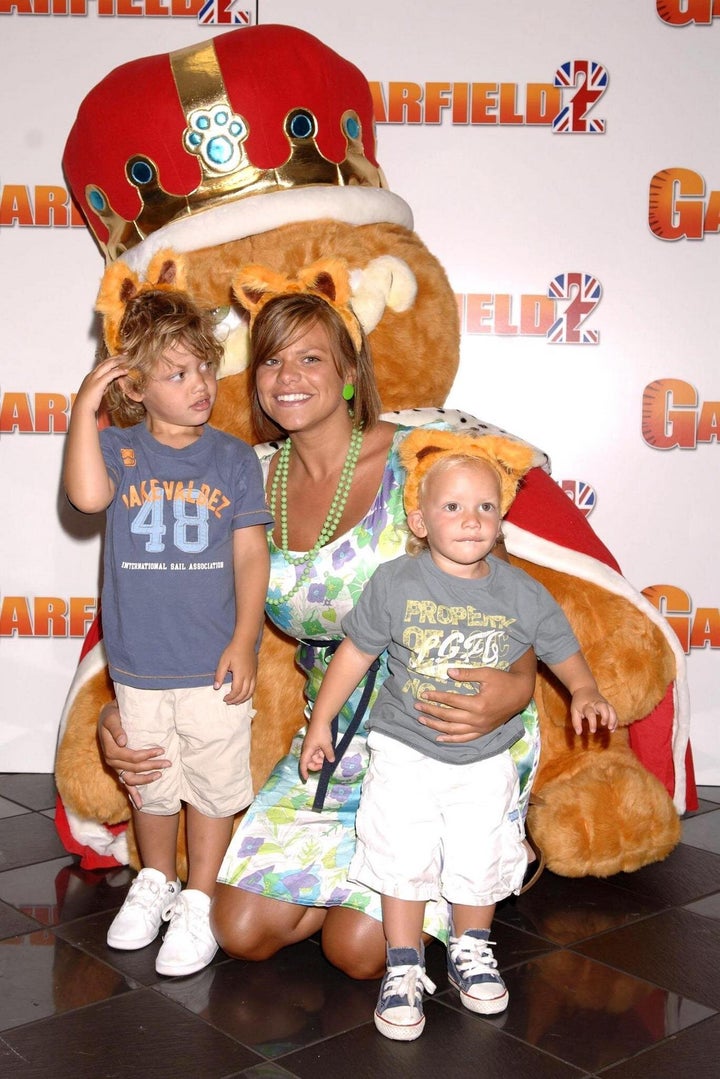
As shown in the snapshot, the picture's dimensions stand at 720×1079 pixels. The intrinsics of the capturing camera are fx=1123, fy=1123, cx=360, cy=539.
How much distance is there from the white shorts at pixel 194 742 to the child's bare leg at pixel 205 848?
0.07 ft

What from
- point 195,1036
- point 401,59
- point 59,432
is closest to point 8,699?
point 59,432

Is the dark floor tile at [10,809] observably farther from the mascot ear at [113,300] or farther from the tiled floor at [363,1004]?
the mascot ear at [113,300]

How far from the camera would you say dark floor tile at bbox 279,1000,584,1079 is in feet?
5.87

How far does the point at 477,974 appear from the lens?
1.98 meters

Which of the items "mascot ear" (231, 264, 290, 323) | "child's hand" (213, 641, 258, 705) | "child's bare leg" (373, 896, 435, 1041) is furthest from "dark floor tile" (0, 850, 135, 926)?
"mascot ear" (231, 264, 290, 323)

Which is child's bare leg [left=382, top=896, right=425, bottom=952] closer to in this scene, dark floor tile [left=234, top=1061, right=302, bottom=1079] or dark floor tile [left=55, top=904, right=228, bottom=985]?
dark floor tile [left=234, top=1061, right=302, bottom=1079]

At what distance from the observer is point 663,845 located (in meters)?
2.47

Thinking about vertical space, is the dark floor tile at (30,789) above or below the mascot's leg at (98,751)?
below

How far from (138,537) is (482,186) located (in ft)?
5.23

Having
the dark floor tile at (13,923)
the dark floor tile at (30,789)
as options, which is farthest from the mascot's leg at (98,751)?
the dark floor tile at (30,789)

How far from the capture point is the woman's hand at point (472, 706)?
1945 millimetres

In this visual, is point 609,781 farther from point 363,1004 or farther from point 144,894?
point 144,894

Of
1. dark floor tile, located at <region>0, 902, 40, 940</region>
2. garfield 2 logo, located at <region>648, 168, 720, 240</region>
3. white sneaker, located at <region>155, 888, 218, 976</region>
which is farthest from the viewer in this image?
garfield 2 logo, located at <region>648, 168, 720, 240</region>

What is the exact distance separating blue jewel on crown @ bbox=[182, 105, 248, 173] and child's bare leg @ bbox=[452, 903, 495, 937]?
5.22ft
